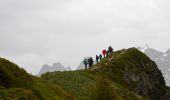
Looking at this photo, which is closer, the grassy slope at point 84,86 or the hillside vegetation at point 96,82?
the hillside vegetation at point 96,82

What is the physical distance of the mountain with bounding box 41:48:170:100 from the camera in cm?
5828

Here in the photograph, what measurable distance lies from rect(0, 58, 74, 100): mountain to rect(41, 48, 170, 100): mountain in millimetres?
6368

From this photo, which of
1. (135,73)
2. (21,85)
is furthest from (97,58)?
(21,85)

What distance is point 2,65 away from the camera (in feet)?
133

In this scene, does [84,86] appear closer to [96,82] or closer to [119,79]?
[96,82]

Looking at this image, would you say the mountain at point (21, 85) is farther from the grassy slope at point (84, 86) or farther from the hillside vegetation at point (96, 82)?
the grassy slope at point (84, 86)

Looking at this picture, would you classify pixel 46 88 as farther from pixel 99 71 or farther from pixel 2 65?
pixel 99 71

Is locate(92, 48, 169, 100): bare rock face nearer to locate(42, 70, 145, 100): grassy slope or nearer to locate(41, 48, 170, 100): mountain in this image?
locate(41, 48, 170, 100): mountain

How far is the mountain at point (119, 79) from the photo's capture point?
58.3 meters

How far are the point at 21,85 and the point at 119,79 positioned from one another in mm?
45899

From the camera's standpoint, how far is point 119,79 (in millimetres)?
84125

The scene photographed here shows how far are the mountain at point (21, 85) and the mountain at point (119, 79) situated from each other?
6.37 meters

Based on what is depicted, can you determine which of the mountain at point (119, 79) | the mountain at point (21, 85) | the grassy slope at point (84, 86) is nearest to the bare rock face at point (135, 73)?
the mountain at point (119, 79)

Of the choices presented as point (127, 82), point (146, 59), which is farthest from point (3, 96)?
point (146, 59)
